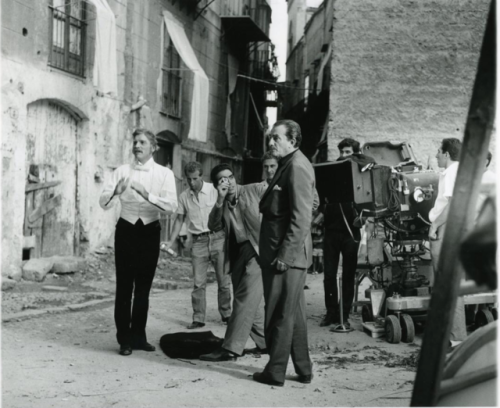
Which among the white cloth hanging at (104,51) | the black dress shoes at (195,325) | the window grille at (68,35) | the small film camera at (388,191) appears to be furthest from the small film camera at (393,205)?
the window grille at (68,35)

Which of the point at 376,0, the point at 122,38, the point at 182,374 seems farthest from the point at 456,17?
the point at 182,374

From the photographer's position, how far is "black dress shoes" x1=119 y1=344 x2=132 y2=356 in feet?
20.9

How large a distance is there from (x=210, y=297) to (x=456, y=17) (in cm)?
796

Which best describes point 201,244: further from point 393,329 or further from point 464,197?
point 464,197

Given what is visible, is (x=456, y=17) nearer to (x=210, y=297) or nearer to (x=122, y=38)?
(x=122, y=38)

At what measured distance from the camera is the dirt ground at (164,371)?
16.4 feet

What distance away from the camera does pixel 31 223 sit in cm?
1243

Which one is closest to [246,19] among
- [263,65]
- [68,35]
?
[263,65]

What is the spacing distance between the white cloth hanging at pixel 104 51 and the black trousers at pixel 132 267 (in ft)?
24.2

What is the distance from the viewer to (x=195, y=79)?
18.5 m

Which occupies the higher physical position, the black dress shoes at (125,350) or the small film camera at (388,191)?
the small film camera at (388,191)

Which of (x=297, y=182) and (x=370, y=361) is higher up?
(x=297, y=182)

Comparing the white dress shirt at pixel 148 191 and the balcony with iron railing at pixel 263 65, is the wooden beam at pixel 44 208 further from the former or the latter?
the balcony with iron railing at pixel 263 65

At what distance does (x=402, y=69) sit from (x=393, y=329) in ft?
29.0
